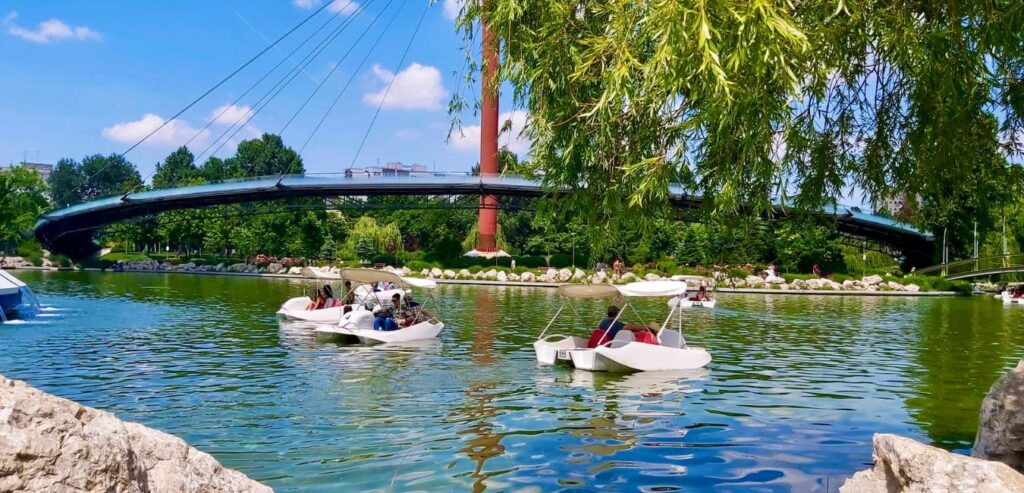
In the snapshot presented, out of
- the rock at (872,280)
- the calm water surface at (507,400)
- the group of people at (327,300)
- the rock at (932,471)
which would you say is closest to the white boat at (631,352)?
the calm water surface at (507,400)

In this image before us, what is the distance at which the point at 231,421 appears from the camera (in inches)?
494

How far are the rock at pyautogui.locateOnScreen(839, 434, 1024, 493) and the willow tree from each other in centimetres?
250

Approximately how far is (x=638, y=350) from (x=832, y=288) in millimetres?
43571

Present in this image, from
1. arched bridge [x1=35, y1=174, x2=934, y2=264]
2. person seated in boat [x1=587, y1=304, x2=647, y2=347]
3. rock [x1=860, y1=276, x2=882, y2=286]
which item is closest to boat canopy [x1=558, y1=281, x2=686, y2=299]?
person seated in boat [x1=587, y1=304, x2=647, y2=347]

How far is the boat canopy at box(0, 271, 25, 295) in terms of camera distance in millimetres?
28188

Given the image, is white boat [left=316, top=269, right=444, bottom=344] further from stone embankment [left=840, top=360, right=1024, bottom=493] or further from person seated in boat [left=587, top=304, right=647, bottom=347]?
stone embankment [left=840, top=360, right=1024, bottom=493]

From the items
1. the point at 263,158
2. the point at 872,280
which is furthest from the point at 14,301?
the point at 263,158

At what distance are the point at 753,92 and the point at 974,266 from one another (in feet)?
197

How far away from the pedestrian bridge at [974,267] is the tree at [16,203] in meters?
84.3

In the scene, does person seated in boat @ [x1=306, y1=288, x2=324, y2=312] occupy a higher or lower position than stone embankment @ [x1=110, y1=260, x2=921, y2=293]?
lower

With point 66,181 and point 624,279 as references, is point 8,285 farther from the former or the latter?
point 66,181

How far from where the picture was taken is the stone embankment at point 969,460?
5.44m

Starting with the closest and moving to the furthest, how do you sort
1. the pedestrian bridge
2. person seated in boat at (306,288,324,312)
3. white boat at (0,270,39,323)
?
white boat at (0,270,39,323), person seated in boat at (306,288,324,312), the pedestrian bridge

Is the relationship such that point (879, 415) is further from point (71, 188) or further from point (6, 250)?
point (71, 188)
